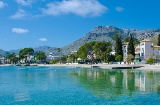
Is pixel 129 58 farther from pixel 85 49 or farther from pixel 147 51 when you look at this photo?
pixel 85 49

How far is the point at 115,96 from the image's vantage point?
25328mm

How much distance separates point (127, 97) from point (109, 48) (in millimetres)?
79919

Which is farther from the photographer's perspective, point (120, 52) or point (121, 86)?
point (120, 52)

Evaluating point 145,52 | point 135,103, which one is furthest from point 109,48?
point 135,103

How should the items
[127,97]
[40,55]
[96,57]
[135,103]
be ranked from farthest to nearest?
[40,55] < [96,57] < [127,97] < [135,103]

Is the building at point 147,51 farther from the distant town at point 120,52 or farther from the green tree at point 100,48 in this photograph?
the green tree at point 100,48

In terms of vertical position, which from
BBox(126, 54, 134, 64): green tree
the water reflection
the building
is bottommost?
the water reflection

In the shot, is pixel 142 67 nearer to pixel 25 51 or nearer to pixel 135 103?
pixel 135 103

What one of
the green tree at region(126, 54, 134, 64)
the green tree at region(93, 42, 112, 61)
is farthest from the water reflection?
the green tree at region(93, 42, 112, 61)

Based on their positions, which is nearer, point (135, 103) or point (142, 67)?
point (135, 103)

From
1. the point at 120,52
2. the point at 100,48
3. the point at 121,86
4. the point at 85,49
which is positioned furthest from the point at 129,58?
the point at 121,86

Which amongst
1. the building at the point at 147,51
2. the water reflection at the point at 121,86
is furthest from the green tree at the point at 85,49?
the water reflection at the point at 121,86

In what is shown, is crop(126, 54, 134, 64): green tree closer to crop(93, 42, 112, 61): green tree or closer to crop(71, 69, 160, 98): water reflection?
crop(93, 42, 112, 61): green tree

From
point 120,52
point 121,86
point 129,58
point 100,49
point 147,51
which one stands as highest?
point 100,49
